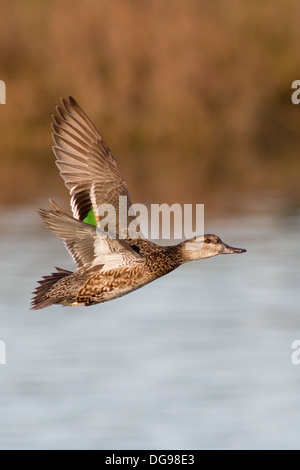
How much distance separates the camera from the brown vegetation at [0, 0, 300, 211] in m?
20.8

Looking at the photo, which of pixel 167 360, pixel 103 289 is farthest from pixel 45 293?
pixel 167 360

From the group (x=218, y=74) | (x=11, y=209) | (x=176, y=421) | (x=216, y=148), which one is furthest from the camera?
(x=216, y=148)

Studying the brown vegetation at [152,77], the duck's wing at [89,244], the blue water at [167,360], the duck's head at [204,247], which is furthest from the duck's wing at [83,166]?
the brown vegetation at [152,77]

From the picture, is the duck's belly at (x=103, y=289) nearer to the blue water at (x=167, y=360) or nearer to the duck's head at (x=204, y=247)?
the duck's head at (x=204, y=247)

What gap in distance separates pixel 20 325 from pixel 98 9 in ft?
37.5

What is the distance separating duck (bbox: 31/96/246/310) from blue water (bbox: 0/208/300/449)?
1918 millimetres

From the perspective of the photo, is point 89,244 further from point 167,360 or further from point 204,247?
point 167,360

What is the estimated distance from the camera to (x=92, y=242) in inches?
246

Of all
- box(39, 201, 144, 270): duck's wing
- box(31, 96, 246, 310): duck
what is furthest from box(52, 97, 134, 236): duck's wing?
box(39, 201, 144, 270): duck's wing

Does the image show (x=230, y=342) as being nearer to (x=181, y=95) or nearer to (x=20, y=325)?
(x=20, y=325)

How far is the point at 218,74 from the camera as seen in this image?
878 inches

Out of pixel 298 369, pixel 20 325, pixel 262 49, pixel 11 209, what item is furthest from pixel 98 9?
pixel 298 369

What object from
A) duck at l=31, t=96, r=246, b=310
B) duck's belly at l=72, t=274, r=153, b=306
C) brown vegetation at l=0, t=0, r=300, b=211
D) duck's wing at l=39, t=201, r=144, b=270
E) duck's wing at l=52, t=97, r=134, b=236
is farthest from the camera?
brown vegetation at l=0, t=0, r=300, b=211

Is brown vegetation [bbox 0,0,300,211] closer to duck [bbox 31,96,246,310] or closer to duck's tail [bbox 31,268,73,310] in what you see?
duck [bbox 31,96,246,310]
